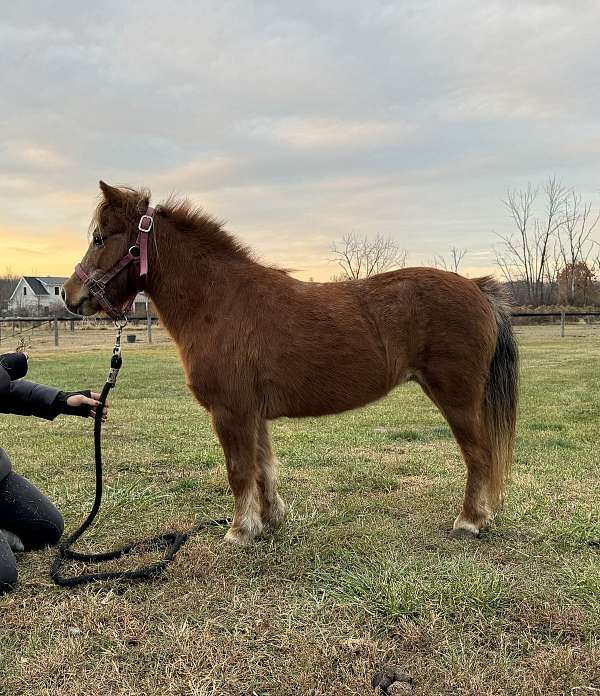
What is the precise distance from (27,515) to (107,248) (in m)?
1.82

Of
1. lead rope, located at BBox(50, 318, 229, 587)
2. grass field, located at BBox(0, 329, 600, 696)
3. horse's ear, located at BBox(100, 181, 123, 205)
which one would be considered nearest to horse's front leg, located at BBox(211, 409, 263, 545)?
grass field, located at BBox(0, 329, 600, 696)

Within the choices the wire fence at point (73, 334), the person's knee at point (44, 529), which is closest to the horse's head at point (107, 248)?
the person's knee at point (44, 529)

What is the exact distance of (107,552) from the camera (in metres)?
3.45

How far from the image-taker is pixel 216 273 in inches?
146

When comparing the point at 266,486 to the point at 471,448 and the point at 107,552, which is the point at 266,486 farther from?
the point at 471,448

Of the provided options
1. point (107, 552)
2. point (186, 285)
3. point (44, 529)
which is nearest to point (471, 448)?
point (186, 285)

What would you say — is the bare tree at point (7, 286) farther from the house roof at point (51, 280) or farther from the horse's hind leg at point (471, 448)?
the horse's hind leg at point (471, 448)

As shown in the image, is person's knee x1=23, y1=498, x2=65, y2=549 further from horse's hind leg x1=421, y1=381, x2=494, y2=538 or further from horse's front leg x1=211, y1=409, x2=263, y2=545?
horse's hind leg x1=421, y1=381, x2=494, y2=538

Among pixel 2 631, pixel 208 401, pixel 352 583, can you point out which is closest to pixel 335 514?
pixel 352 583

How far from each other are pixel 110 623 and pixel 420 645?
1.51 meters

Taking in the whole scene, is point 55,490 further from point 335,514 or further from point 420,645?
point 420,645

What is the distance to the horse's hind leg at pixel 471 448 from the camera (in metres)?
3.68

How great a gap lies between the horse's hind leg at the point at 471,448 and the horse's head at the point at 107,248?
2.29 metres

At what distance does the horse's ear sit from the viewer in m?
3.54
